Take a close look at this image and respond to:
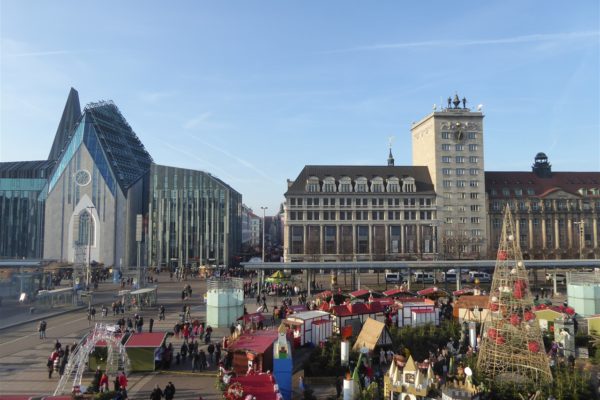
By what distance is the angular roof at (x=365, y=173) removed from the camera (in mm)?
83375

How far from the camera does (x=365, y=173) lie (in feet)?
278

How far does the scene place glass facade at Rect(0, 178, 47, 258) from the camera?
300 feet

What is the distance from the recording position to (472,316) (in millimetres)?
32938

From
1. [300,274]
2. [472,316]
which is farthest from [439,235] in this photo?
[472,316]

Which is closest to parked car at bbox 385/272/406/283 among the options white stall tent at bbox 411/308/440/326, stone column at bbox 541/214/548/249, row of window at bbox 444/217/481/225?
row of window at bbox 444/217/481/225

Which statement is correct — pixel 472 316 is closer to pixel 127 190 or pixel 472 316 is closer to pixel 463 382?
pixel 463 382

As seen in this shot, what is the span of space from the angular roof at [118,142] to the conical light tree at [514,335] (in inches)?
2933

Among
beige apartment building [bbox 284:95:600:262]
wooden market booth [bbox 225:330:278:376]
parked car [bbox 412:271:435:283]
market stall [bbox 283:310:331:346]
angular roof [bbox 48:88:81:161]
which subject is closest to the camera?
wooden market booth [bbox 225:330:278:376]

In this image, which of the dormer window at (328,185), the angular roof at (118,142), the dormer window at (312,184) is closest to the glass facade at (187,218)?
the angular roof at (118,142)

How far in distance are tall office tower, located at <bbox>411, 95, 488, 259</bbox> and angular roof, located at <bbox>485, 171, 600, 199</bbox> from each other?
4.94 m

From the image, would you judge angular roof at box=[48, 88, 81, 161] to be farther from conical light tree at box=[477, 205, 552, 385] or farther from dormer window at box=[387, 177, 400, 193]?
conical light tree at box=[477, 205, 552, 385]

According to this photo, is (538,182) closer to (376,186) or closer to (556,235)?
(556,235)

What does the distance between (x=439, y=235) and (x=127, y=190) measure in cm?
5362

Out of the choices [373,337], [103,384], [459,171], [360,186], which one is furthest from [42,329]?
[459,171]
